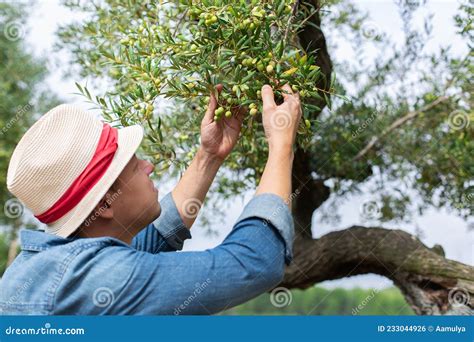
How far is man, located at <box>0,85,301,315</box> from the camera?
1779 mm

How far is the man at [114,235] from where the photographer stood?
5.84 ft

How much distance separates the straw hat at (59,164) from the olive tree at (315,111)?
505 mm

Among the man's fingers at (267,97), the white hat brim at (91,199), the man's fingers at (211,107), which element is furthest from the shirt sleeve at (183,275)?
the man's fingers at (211,107)

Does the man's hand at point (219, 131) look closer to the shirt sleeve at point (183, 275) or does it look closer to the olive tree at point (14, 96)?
the shirt sleeve at point (183, 275)

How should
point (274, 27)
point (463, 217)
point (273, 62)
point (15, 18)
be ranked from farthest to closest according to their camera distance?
point (15, 18) < point (463, 217) < point (274, 27) < point (273, 62)

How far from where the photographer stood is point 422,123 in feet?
16.4

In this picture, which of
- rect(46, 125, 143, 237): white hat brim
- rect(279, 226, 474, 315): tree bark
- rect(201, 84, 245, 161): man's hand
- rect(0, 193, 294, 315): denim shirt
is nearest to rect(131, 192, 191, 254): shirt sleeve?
rect(201, 84, 245, 161): man's hand

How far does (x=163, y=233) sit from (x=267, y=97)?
2.77 ft

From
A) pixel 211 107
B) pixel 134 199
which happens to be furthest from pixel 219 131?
pixel 134 199

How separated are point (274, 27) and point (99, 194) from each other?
3.66 feet

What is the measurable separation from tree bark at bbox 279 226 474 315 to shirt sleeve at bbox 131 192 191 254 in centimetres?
204

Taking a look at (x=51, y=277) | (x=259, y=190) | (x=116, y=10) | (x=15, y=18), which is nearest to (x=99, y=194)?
(x=51, y=277)

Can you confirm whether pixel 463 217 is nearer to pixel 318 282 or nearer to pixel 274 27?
pixel 318 282

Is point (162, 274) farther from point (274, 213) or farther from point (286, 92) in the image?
point (286, 92)
